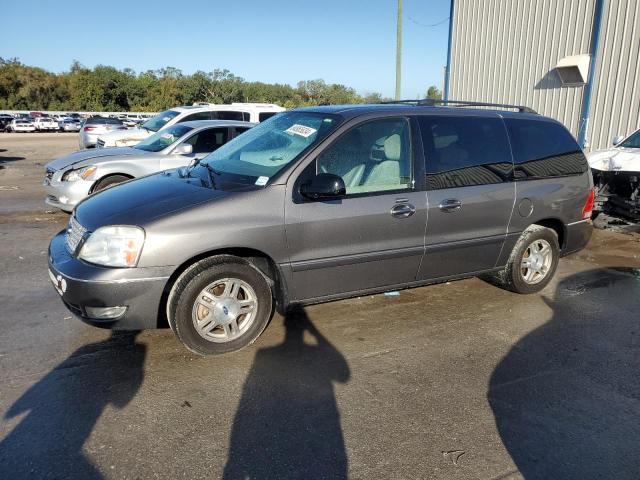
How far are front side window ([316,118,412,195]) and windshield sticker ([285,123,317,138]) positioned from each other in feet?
0.94

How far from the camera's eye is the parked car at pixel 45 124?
44.2m

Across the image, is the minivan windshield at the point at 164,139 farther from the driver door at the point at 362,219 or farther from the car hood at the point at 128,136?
the driver door at the point at 362,219

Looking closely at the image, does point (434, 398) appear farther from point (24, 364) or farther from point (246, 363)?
point (24, 364)

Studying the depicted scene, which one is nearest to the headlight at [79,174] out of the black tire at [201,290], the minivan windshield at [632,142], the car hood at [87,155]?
the car hood at [87,155]

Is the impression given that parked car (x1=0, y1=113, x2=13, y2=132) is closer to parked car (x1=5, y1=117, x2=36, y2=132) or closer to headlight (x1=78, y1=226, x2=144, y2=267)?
parked car (x1=5, y1=117, x2=36, y2=132)

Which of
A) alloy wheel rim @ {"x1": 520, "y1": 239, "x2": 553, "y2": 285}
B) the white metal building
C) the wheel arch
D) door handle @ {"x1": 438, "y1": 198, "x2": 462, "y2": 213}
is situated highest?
the white metal building

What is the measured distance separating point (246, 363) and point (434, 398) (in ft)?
4.33

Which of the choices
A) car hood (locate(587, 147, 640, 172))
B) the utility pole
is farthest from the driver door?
the utility pole

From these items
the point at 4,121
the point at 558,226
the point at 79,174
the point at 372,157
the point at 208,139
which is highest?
the point at 372,157

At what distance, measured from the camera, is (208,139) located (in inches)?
338

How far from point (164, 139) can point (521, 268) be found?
631 centimetres

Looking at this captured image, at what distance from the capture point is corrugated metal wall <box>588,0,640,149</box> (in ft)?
35.0

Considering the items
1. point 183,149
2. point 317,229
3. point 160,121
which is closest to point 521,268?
point 317,229

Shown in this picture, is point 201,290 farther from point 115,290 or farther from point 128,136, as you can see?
point 128,136
